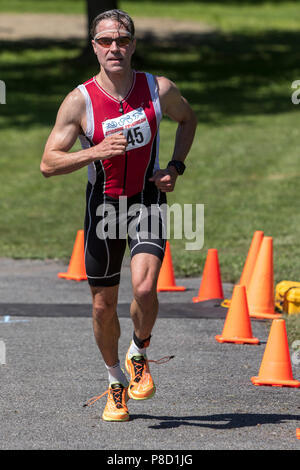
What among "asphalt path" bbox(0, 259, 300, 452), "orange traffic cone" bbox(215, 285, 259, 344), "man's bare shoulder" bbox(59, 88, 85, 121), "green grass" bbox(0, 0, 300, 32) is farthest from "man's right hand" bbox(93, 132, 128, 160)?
"green grass" bbox(0, 0, 300, 32)

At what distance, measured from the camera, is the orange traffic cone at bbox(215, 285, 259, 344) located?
882cm

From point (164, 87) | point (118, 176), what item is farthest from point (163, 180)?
point (164, 87)

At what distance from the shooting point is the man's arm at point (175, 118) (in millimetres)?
Result: 6508

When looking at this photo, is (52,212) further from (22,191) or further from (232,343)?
(232,343)

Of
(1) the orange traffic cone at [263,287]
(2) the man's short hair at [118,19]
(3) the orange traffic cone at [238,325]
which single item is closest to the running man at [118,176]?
(2) the man's short hair at [118,19]

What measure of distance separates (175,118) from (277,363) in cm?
201

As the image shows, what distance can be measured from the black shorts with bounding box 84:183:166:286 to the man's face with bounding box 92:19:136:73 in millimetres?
798

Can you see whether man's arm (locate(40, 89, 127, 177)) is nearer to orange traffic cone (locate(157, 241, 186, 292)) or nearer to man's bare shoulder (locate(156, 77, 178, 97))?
man's bare shoulder (locate(156, 77, 178, 97))

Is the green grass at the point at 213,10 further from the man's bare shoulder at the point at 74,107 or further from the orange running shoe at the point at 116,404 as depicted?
the orange running shoe at the point at 116,404

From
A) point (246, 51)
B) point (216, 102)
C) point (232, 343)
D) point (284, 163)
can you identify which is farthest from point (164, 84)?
point (246, 51)

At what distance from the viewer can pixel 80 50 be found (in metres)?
35.6

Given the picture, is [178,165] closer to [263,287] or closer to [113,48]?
[113,48]

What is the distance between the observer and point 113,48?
6383 millimetres
